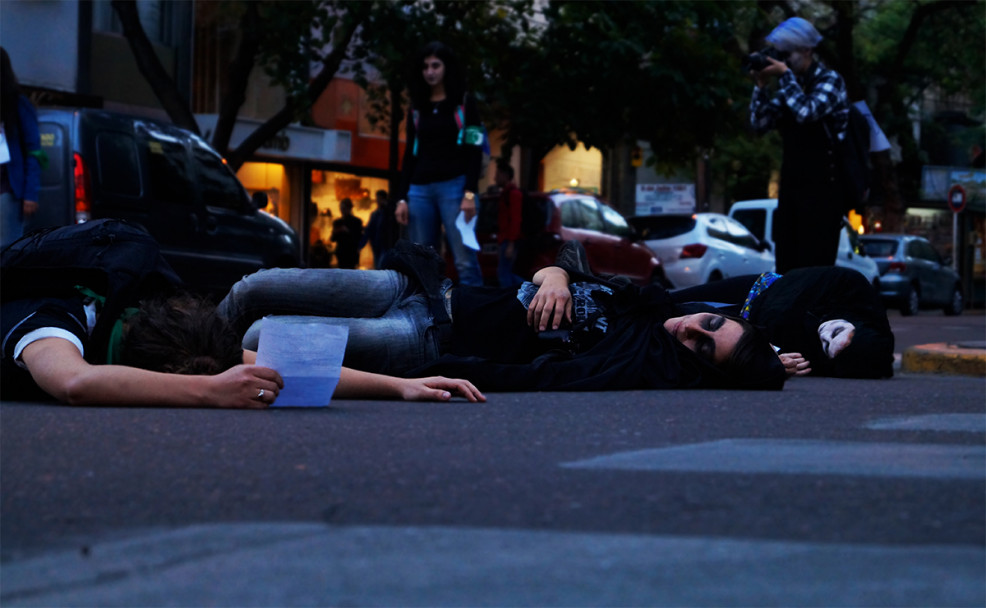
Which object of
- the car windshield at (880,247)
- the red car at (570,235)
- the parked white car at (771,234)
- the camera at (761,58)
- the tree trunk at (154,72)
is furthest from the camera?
the car windshield at (880,247)

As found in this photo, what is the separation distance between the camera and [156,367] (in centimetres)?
489

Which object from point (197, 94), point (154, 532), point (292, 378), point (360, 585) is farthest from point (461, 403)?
point (197, 94)

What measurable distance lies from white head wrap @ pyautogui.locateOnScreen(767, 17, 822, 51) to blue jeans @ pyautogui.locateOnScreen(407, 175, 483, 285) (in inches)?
99.5

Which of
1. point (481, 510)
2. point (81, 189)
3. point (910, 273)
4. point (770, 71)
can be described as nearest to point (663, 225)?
point (910, 273)

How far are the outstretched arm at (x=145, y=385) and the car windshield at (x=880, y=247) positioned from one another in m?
24.8

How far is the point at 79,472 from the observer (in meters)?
3.39

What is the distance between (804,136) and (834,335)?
2.06 m

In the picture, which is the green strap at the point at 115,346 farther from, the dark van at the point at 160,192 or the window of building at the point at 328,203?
the window of building at the point at 328,203

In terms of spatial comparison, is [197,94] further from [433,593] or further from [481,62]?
[433,593]

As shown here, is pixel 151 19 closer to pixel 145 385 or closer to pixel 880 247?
pixel 880 247

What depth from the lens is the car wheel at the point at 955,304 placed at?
30.5 meters

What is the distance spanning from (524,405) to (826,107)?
3787 mm

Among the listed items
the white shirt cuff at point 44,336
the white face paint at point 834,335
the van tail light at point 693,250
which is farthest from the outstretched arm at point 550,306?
the van tail light at point 693,250

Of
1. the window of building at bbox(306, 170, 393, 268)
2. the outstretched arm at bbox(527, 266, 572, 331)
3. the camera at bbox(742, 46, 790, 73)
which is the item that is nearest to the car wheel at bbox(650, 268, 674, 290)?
the window of building at bbox(306, 170, 393, 268)
